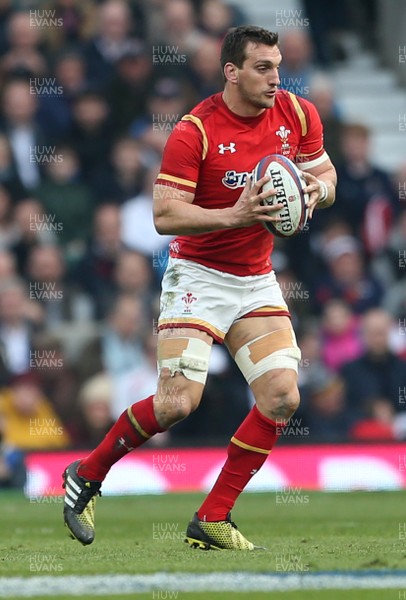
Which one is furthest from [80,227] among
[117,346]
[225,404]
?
[225,404]

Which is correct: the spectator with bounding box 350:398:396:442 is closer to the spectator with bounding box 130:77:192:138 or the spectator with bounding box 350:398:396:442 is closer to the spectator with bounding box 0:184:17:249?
the spectator with bounding box 130:77:192:138

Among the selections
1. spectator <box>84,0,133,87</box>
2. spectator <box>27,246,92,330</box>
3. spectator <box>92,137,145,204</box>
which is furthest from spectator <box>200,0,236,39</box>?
spectator <box>27,246,92,330</box>

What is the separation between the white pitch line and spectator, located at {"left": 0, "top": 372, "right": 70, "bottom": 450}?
19.6ft

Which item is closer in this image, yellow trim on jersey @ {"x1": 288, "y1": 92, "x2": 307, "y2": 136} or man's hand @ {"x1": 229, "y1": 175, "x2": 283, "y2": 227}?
man's hand @ {"x1": 229, "y1": 175, "x2": 283, "y2": 227}

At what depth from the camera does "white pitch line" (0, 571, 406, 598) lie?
5680 mm

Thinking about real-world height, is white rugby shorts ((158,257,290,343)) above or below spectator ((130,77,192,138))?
below

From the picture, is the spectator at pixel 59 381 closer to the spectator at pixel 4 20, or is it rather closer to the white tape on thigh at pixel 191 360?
the spectator at pixel 4 20

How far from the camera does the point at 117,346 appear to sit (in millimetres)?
12711

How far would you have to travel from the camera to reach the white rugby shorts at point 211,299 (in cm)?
735

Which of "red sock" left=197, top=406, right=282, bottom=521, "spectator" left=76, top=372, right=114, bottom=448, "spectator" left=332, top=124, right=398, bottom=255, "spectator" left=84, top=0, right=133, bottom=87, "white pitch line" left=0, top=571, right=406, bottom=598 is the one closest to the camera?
"white pitch line" left=0, top=571, right=406, bottom=598

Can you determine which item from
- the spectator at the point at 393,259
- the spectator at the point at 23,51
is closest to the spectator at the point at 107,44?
the spectator at the point at 23,51

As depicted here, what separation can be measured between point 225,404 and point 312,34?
Answer: 622 cm

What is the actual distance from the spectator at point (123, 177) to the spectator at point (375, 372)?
265 cm

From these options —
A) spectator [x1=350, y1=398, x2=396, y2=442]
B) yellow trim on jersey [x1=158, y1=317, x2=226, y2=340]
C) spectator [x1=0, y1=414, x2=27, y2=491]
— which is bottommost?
spectator [x1=0, y1=414, x2=27, y2=491]
